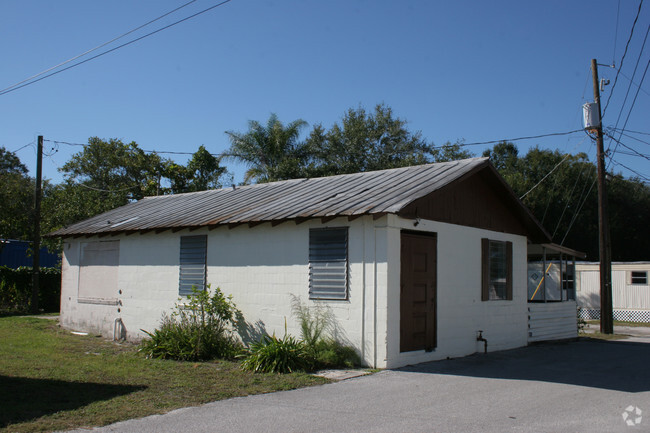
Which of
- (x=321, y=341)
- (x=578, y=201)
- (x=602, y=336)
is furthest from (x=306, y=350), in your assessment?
(x=578, y=201)

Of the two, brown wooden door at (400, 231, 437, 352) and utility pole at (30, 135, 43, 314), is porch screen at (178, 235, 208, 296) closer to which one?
brown wooden door at (400, 231, 437, 352)

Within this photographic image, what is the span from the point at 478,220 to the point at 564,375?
13.4ft

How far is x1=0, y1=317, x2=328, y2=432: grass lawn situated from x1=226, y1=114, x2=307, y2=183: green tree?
707 inches

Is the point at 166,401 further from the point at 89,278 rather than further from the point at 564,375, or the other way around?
the point at 89,278

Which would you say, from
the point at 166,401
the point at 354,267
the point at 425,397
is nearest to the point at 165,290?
the point at 354,267

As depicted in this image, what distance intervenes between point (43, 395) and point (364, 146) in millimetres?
27734

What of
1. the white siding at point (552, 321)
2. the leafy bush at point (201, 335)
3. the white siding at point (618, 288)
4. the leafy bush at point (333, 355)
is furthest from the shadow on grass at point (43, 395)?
the white siding at point (618, 288)

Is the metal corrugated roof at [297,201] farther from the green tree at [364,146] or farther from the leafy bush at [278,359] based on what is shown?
the green tree at [364,146]

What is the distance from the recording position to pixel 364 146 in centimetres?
3372

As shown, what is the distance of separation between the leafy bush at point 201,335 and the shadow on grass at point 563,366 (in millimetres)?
3738

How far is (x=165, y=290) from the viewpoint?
1355cm

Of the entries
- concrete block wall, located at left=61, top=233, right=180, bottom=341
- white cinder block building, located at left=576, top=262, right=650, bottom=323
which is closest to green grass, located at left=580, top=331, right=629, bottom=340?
white cinder block building, located at left=576, top=262, right=650, bottom=323

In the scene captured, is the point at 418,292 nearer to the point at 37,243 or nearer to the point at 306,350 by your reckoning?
the point at 306,350

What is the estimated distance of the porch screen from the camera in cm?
1273
